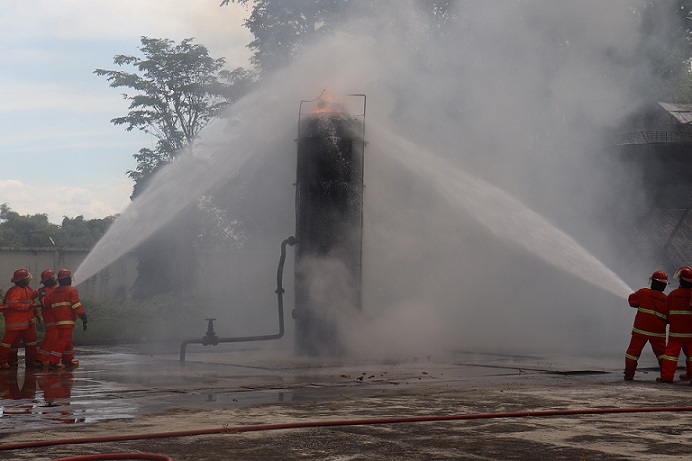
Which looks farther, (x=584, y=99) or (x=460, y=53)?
(x=584, y=99)

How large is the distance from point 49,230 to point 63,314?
48701 mm

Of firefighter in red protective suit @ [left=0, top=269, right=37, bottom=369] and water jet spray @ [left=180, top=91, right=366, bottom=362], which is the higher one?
water jet spray @ [left=180, top=91, right=366, bottom=362]

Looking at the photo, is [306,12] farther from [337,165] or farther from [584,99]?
[337,165]

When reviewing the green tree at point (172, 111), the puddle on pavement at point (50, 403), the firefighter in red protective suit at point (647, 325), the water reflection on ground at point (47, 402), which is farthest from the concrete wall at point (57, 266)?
the firefighter in red protective suit at point (647, 325)

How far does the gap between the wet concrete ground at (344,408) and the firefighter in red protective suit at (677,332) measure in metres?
0.30

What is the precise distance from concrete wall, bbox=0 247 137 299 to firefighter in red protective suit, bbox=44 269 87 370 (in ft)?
66.6

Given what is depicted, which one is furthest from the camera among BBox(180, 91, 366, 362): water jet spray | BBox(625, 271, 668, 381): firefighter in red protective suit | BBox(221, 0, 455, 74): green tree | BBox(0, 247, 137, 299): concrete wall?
BBox(0, 247, 137, 299): concrete wall

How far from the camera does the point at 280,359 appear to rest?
15.4 m

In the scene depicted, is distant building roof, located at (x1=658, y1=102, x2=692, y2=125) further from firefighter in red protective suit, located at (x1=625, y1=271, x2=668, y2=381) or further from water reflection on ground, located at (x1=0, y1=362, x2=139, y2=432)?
water reflection on ground, located at (x1=0, y1=362, x2=139, y2=432)

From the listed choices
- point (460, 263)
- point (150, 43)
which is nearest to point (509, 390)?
point (460, 263)

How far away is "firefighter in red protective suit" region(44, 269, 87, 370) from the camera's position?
13508 mm

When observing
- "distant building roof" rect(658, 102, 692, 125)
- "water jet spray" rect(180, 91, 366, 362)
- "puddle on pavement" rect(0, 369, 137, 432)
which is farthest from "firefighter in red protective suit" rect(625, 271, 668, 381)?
"distant building roof" rect(658, 102, 692, 125)

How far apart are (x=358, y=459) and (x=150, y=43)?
109 feet

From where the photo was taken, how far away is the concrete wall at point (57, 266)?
34250mm
